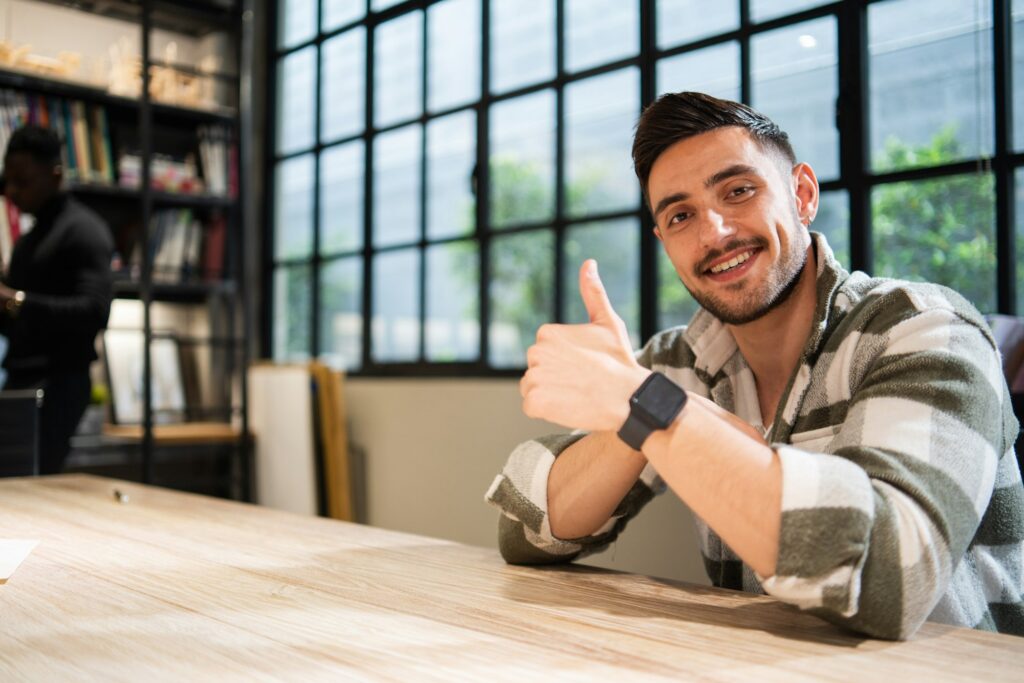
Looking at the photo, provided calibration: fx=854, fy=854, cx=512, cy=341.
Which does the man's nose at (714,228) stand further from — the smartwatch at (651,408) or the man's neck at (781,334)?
the smartwatch at (651,408)

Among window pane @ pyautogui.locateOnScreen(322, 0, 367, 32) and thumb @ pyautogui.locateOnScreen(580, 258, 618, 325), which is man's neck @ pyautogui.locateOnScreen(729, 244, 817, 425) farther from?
window pane @ pyautogui.locateOnScreen(322, 0, 367, 32)

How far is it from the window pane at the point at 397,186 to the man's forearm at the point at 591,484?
2.83 meters

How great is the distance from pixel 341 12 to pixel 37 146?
190cm

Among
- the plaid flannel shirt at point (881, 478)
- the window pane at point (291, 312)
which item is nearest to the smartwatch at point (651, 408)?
the plaid flannel shirt at point (881, 478)

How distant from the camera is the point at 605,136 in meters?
3.08

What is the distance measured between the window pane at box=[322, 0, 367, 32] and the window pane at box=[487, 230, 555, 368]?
60.0 inches

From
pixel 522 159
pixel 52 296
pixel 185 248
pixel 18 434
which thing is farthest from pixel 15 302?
pixel 522 159

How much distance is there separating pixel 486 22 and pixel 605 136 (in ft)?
2.75

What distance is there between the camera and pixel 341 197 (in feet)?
13.8

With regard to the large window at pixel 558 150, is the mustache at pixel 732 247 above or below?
below

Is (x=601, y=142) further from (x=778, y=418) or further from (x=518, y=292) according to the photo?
(x=778, y=418)

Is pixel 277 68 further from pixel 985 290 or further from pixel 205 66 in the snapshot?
pixel 985 290

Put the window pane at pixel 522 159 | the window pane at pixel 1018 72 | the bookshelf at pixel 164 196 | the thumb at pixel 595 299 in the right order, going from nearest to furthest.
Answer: the thumb at pixel 595 299 → the window pane at pixel 1018 72 → the window pane at pixel 522 159 → the bookshelf at pixel 164 196

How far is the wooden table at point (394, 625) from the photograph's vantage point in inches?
24.7
